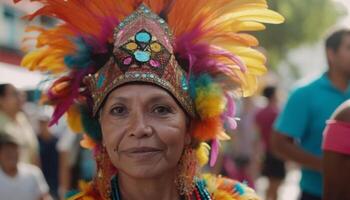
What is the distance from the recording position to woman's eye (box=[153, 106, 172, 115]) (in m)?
3.48

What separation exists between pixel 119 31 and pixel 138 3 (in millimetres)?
151

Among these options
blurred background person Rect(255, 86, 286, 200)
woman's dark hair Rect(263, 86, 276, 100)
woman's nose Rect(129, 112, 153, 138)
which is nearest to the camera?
woman's nose Rect(129, 112, 153, 138)

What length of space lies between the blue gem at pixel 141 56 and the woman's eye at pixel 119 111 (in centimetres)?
21

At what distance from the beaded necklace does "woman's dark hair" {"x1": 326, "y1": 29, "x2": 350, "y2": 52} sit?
2.26 meters

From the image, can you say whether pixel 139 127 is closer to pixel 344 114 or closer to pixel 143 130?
pixel 143 130

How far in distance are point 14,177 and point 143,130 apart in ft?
8.65

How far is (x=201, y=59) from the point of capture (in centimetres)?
371

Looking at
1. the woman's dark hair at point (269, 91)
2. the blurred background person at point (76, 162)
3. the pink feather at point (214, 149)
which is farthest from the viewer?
the woman's dark hair at point (269, 91)

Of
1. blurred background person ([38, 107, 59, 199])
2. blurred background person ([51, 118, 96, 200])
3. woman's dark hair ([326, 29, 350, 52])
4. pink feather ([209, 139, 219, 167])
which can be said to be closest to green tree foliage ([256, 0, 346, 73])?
blurred background person ([38, 107, 59, 199])

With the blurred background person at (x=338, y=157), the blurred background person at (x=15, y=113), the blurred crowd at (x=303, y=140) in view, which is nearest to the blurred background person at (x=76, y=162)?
the blurred crowd at (x=303, y=140)

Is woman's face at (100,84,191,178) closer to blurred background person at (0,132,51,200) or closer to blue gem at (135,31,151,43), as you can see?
blue gem at (135,31,151,43)

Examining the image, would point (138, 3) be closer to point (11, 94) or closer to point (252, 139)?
point (11, 94)

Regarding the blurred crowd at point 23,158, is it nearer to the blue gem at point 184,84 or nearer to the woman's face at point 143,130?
the woman's face at point 143,130

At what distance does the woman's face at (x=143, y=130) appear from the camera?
3.42 m
